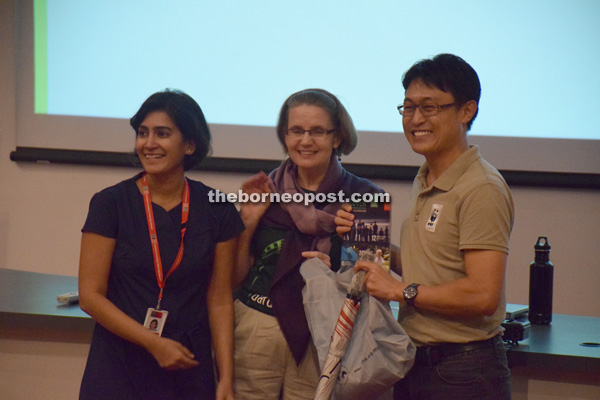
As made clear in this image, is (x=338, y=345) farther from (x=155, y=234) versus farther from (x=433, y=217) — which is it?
(x=155, y=234)

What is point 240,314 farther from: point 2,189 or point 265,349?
point 2,189

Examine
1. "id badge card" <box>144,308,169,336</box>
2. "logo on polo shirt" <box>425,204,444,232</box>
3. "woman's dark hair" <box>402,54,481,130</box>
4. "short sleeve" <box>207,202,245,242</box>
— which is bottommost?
"id badge card" <box>144,308,169,336</box>

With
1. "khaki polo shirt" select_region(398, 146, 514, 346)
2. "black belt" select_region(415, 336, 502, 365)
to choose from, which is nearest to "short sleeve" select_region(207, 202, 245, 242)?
"khaki polo shirt" select_region(398, 146, 514, 346)

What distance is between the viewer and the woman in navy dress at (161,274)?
177cm

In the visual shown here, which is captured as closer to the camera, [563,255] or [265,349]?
[265,349]

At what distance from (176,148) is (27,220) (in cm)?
240

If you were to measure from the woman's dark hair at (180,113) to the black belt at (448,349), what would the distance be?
891 millimetres

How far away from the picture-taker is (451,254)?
5.30 feet

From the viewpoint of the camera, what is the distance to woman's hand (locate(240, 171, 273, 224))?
201 cm

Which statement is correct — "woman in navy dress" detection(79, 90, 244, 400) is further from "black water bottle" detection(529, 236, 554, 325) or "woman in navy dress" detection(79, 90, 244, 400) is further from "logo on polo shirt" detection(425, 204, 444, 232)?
"black water bottle" detection(529, 236, 554, 325)

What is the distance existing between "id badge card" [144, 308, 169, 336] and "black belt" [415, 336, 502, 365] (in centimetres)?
70

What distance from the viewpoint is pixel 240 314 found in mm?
1959

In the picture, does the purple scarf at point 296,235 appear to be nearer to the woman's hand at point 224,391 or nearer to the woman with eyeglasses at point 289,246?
the woman with eyeglasses at point 289,246

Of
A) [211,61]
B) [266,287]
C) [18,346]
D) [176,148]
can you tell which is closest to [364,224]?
[266,287]
